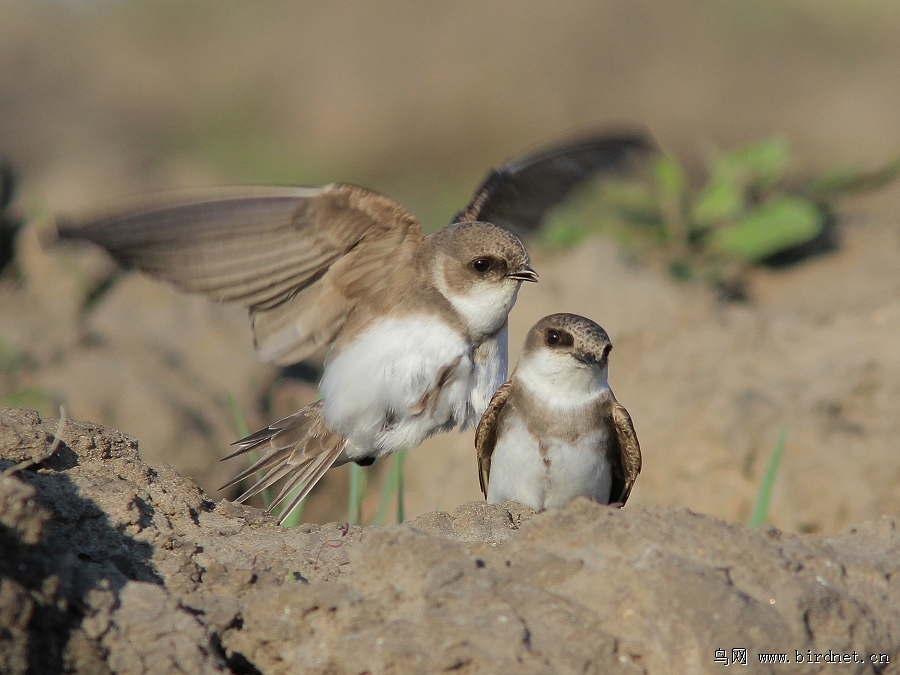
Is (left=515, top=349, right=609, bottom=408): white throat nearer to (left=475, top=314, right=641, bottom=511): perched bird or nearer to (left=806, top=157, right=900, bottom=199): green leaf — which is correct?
(left=475, top=314, right=641, bottom=511): perched bird

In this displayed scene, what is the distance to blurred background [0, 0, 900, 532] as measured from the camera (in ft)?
21.2

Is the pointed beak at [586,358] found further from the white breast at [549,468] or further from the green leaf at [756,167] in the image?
the green leaf at [756,167]

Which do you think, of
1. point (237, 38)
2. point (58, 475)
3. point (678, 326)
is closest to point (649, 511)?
point (58, 475)

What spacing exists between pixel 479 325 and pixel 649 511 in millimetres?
1971

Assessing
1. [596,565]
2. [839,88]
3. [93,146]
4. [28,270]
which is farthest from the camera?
[839,88]

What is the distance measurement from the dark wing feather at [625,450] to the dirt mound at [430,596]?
1.46m

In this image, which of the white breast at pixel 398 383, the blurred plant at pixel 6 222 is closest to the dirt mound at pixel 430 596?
the white breast at pixel 398 383

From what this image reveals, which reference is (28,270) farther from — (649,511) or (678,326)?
(649,511)

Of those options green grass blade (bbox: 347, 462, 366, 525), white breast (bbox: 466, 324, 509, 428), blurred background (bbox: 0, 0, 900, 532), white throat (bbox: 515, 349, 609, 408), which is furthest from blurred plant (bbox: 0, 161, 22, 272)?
white throat (bbox: 515, 349, 609, 408)

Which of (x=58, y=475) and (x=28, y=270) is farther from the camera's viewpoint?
(x=28, y=270)

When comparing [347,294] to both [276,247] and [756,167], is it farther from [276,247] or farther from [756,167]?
[756,167]

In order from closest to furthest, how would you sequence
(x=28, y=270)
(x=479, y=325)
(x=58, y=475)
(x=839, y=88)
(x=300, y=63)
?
(x=58, y=475), (x=479, y=325), (x=28, y=270), (x=839, y=88), (x=300, y=63)

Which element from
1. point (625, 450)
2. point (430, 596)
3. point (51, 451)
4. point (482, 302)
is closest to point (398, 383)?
point (482, 302)

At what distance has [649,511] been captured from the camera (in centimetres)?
316
